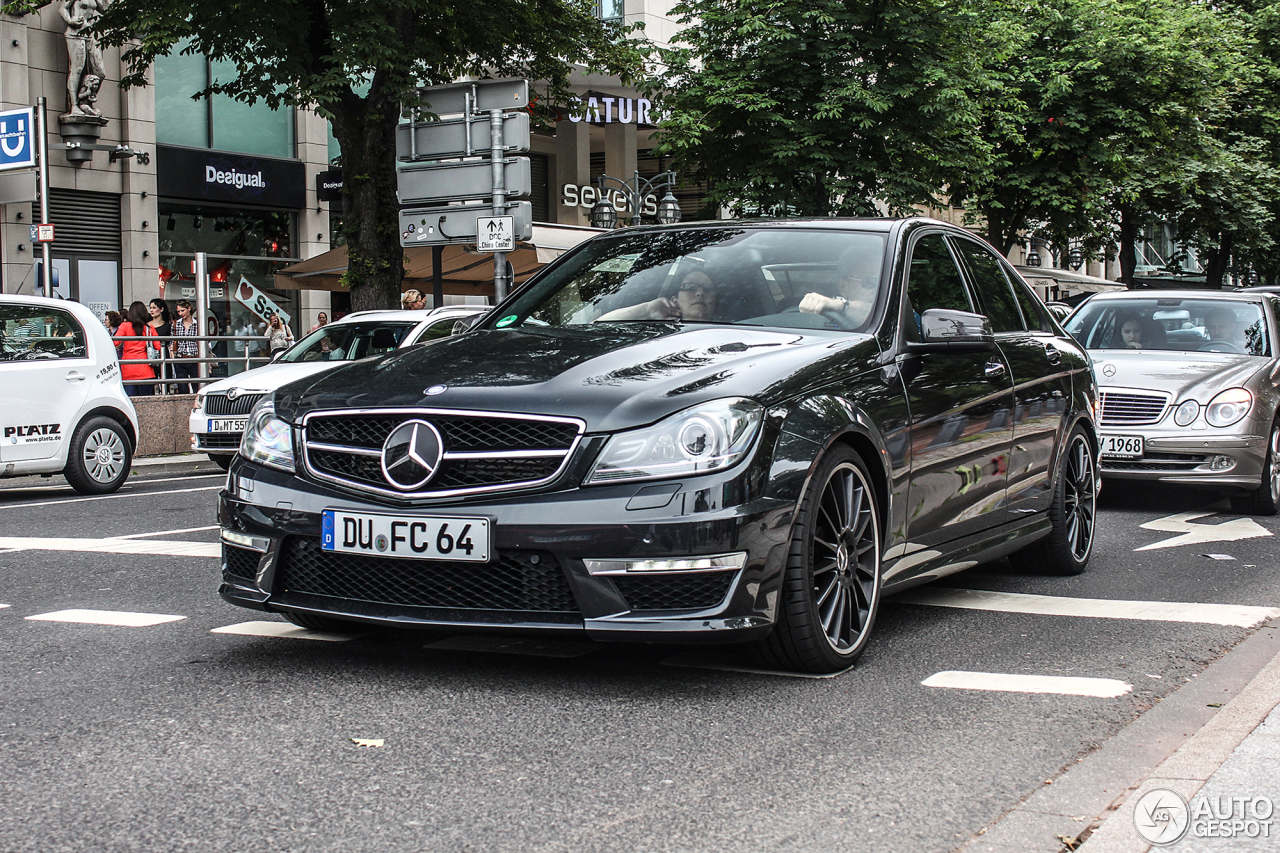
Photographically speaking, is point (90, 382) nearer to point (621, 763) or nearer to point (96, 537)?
point (96, 537)

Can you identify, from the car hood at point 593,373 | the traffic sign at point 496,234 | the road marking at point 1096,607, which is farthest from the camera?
the traffic sign at point 496,234

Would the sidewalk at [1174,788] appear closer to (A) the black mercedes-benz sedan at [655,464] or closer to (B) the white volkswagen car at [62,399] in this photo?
(A) the black mercedes-benz sedan at [655,464]

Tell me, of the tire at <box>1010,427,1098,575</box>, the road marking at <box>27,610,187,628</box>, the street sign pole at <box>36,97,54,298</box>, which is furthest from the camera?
the street sign pole at <box>36,97,54,298</box>

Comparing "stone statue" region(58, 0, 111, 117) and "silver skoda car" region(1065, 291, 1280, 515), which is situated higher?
"stone statue" region(58, 0, 111, 117)

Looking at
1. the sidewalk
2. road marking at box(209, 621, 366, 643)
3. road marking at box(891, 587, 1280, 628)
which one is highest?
road marking at box(209, 621, 366, 643)

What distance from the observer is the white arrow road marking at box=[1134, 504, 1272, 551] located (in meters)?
8.39

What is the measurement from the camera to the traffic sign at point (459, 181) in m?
16.3

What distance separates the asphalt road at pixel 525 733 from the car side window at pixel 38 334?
595 cm

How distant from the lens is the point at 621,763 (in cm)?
365

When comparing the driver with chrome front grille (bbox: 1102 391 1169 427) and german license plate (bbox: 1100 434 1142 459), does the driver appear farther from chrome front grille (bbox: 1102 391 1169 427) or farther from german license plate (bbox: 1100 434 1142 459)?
chrome front grille (bbox: 1102 391 1169 427)

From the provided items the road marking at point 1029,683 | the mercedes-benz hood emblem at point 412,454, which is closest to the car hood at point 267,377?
the mercedes-benz hood emblem at point 412,454

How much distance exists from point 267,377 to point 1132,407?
27.1 ft

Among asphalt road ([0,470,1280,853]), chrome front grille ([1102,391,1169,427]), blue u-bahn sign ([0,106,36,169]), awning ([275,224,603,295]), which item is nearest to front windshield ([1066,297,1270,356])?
chrome front grille ([1102,391,1169,427])

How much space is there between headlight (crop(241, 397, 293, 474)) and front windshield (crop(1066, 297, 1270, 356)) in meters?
7.75
